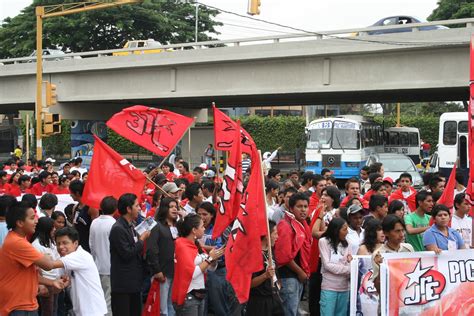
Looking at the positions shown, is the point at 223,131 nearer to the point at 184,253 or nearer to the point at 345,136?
the point at 184,253

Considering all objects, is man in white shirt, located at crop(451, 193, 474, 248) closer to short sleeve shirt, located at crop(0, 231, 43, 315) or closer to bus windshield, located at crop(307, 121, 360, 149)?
short sleeve shirt, located at crop(0, 231, 43, 315)

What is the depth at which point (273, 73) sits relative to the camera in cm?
2900

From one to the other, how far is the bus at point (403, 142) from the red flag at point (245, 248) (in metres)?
37.5

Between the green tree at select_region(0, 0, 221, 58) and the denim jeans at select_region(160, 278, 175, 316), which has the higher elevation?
the green tree at select_region(0, 0, 221, 58)

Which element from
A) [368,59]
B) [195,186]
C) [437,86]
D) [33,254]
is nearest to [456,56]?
[437,86]

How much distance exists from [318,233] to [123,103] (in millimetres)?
30386

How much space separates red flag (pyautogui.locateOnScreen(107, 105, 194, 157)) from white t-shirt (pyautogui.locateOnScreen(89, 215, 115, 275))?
8.32ft

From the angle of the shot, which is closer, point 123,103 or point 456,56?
point 456,56

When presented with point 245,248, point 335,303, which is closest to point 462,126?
point 335,303

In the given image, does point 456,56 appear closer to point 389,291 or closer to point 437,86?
point 437,86

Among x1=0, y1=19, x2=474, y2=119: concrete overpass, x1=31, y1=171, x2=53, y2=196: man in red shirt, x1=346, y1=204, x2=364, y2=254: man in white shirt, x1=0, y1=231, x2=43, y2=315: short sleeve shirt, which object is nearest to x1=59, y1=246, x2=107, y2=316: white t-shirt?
x1=0, y1=231, x2=43, y2=315: short sleeve shirt

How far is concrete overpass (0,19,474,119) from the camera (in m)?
25.2

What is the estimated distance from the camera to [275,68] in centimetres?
2886

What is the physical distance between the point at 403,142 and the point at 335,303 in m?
38.8
